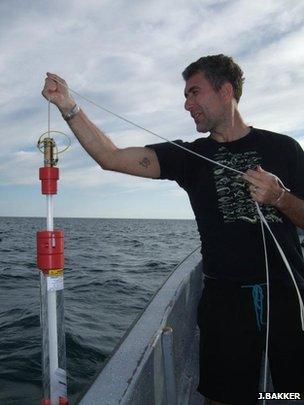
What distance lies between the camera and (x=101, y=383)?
64.4 inches

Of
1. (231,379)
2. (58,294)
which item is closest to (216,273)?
(231,379)

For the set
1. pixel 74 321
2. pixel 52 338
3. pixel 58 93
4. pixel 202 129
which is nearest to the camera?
pixel 52 338

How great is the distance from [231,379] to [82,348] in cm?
454

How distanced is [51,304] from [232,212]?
1227 millimetres

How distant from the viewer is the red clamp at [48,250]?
5.71ft

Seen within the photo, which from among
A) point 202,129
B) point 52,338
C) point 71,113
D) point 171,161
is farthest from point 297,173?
point 52,338

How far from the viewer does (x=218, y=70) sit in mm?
2551

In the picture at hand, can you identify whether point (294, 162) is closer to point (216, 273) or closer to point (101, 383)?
point (216, 273)

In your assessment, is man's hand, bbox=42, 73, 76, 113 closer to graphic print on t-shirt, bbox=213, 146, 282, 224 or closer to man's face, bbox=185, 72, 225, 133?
man's face, bbox=185, 72, 225, 133

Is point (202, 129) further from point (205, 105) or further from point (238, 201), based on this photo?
point (238, 201)

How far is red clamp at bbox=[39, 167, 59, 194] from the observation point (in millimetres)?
1791

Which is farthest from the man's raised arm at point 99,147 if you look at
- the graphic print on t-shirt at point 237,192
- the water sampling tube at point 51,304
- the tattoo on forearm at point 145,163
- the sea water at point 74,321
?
the sea water at point 74,321

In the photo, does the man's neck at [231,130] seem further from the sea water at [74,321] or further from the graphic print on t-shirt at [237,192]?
the sea water at [74,321]

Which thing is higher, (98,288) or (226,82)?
(226,82)
